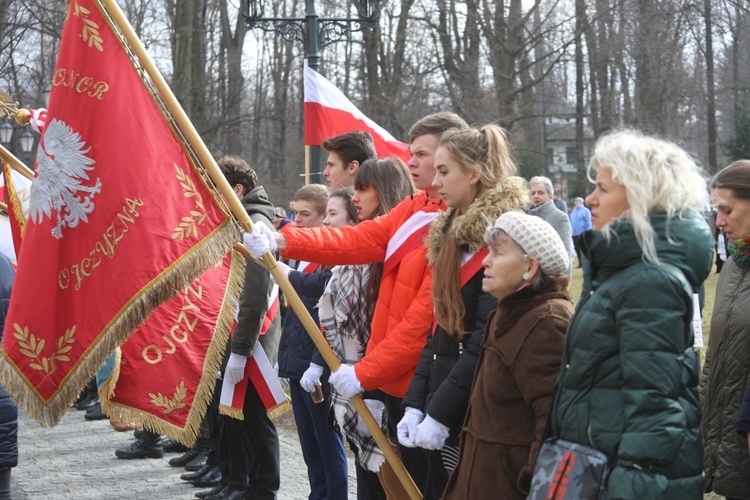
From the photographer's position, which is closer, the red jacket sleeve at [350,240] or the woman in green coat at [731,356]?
the woman in green coat at [731,356]

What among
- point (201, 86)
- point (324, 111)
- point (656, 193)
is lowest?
point (656, 193)

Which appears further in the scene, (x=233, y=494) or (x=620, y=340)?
(x=233, y=494)

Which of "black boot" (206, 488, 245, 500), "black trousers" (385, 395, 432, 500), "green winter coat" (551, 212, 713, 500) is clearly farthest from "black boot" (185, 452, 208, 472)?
"green winter coat" (551, 212, 713, 500)

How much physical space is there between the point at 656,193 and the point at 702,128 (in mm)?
36524

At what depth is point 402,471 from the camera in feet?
13.4

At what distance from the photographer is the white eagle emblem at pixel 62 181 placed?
404cm

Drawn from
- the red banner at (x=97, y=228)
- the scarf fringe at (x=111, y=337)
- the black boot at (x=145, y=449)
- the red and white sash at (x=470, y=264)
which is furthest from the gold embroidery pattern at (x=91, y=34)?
the black boot at (x=145, y=449)

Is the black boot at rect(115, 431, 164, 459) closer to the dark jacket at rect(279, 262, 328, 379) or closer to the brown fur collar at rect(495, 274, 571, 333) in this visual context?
the dark jacket at rect(279, 262, 328, 379)

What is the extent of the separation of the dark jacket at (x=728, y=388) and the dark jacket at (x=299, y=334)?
6.63 ft

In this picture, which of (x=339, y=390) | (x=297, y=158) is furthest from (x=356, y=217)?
(x=297, y=158)

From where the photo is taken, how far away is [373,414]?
14.6 feet

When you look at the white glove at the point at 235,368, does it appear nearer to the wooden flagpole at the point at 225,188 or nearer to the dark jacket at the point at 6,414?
the dark jacket at the point at 6,414

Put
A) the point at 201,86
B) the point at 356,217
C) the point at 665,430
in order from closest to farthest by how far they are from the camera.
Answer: the point at 665,430 < the point at 356,217 < the point at 201,86

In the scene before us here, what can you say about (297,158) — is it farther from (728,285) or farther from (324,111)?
(728,285)
